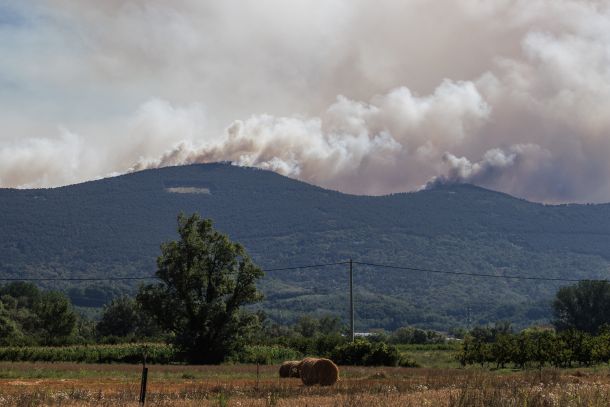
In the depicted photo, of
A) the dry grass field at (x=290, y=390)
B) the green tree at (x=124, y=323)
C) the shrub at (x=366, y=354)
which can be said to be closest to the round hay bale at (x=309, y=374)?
the dry grass field at (x=290, y=390)

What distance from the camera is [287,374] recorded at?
53031 millimetres

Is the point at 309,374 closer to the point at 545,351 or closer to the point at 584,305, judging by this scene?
the point at 545,351

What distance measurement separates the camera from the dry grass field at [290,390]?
2411 centimetres

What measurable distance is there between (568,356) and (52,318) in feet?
250

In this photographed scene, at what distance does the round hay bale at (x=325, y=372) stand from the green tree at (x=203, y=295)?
31.9 metres

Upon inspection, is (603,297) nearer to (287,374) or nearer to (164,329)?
(164,329)

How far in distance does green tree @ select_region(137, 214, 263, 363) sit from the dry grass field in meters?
17.1

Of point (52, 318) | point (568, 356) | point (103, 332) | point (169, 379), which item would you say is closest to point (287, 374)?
point (169, 379)

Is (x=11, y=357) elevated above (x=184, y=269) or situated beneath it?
situated beneath

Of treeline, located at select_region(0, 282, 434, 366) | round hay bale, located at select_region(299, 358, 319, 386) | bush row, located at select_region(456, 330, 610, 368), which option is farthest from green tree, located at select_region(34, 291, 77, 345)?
round hay bale, located at select_region(299, 358, 319, 386)

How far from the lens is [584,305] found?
14925cm

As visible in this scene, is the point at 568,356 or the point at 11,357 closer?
the point at 568,356

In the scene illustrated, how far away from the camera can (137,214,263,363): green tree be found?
77.4m

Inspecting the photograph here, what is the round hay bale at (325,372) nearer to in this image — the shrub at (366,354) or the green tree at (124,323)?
the shrub at (366,354)
